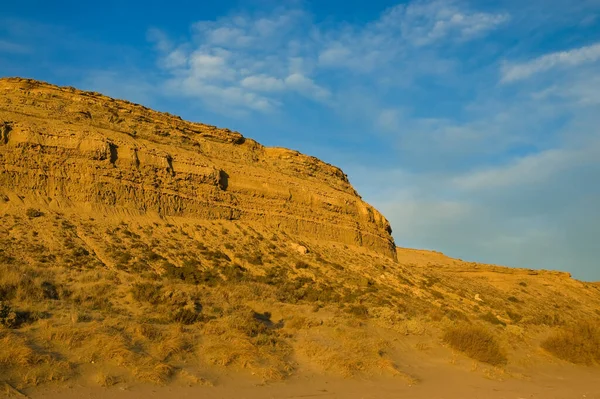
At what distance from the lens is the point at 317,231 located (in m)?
36.6

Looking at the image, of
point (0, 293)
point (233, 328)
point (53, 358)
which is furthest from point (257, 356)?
point (0, 293)

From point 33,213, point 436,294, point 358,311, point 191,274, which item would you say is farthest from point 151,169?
point 436,294

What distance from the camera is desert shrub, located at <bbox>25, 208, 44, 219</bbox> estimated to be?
23.5m

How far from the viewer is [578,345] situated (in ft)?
61.5

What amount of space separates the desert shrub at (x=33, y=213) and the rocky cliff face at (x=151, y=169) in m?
1.33

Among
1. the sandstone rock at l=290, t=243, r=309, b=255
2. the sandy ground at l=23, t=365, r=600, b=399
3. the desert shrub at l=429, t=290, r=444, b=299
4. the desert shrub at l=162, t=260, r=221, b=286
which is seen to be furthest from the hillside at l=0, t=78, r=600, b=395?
the sandstone rock at l=290, t=243, r=309, b=255

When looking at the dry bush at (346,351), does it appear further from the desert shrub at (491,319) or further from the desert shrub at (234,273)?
the desert shrub at (491,319)

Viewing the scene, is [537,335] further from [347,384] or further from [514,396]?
[347,384]

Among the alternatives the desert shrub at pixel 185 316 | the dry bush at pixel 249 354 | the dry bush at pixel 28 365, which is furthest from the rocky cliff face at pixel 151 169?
the dry bush at pixel 28 365

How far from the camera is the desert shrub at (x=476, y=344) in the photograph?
1546cm

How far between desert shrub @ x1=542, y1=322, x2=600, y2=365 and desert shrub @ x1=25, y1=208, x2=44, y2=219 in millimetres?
24839

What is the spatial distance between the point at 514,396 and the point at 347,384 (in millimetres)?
4389

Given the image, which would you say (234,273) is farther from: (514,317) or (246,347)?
(514,317)

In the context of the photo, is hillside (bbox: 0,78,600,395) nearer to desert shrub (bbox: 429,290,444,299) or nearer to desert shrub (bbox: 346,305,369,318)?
desert shrub (bbox: 346,305,369,318)
